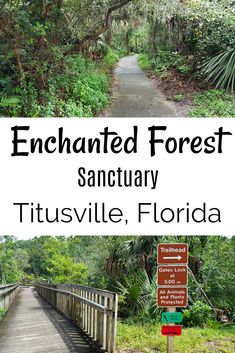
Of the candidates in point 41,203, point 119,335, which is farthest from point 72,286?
point 41,203

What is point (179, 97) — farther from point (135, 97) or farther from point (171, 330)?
point (171, 330)

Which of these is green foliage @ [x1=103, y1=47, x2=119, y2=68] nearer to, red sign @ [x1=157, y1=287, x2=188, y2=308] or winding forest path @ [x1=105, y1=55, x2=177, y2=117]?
winding forest path @ [x1=105, y1=55, x2=177, y2=117]

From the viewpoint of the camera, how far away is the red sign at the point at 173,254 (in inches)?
208

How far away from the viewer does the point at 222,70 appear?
1205 cm

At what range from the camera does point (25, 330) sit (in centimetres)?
860

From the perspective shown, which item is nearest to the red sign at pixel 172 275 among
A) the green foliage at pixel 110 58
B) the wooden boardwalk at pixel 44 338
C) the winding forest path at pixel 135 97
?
the wooden boardwalk at pixel 44 338

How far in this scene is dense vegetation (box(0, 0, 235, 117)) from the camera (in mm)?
Result: 8945

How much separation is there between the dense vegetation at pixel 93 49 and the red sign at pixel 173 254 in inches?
168

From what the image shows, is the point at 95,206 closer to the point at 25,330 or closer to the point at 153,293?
the point at 25,330

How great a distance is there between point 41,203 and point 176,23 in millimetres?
11569

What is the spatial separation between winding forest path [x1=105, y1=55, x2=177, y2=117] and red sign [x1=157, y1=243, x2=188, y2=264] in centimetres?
530

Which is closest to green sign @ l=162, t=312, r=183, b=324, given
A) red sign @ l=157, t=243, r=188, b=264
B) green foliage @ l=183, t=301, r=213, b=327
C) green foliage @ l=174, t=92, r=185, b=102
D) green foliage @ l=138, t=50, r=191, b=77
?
red sign @ l=157, t=243, r=188, b=264

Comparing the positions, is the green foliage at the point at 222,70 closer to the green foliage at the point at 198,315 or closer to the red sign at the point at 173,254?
the green foliage at the point at 198,315

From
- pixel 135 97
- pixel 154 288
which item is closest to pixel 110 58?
pixel 135 97
